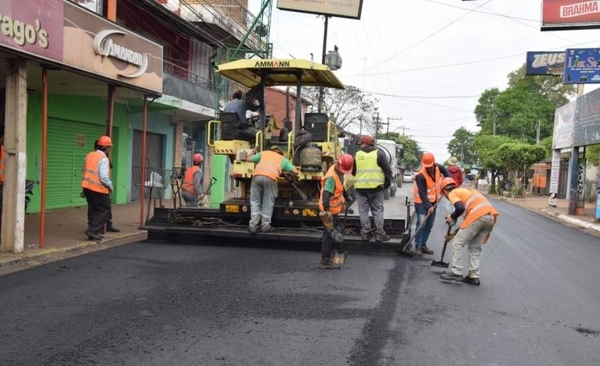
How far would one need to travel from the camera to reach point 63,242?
9102 mm

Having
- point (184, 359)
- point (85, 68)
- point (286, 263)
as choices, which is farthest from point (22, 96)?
point (184, 359)

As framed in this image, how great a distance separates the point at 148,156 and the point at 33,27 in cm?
1211

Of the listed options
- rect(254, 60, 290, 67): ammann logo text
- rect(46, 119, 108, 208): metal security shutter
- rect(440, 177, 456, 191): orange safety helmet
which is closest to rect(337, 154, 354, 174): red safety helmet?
rect(440, 177, 456, 191): orange safety helmet

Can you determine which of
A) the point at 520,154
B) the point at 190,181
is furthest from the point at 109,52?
the point at 520,154

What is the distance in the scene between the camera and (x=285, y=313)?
221 inches

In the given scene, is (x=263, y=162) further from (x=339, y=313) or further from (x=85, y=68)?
(x=339, y=313)

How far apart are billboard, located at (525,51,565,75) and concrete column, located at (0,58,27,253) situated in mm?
23147

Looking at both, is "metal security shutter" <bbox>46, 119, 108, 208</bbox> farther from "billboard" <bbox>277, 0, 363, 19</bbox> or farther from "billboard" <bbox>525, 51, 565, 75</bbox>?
"billboard" <bbox>525, 51, 565, 75</bbox>

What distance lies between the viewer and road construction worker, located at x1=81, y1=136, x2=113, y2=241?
30.6ft

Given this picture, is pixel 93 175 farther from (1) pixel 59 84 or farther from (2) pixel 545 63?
(2) pixel 545 63

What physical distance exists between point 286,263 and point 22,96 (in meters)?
4.45

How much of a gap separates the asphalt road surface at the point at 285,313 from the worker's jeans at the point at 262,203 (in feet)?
1.77

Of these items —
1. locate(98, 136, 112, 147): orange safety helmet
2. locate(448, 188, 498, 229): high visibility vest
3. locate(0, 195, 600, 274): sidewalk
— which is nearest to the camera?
locate(448, 188, 498, 229): high visibility vest

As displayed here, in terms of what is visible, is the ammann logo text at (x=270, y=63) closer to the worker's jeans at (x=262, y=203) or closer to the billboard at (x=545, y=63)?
the worker's jeans at (x=262, y=203)
